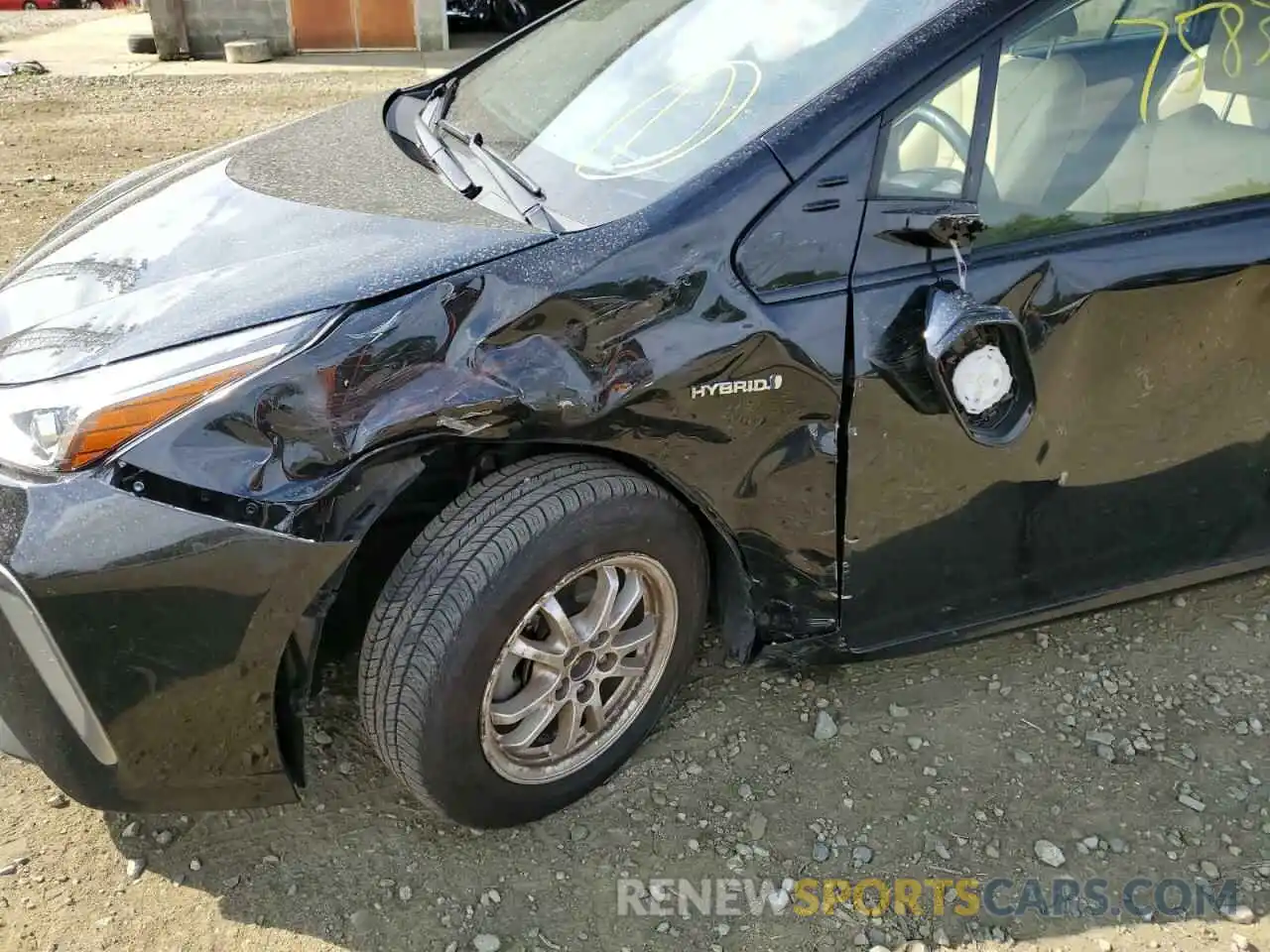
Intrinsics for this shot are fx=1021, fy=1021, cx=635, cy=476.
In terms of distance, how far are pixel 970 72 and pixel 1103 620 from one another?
62.3 inches

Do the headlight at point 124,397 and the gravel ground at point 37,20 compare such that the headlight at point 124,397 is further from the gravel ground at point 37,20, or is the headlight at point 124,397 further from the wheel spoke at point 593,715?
the gravel ground at point 37,20

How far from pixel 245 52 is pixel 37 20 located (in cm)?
875

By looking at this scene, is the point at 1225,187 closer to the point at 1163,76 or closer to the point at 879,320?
the point at 1163,76

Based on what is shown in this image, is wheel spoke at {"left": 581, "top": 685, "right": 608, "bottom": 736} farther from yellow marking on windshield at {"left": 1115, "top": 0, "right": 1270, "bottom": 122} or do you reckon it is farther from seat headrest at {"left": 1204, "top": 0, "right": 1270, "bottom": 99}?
seat headrest at {"left": 1204, "top": 0, "right": 1270, "bottom": 99}

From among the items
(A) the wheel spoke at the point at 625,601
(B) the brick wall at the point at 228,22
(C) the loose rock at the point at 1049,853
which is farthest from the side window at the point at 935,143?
(B) the brick wall at the point at 228,22

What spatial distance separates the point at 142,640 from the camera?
1666mm

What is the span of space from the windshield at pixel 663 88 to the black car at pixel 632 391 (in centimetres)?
1

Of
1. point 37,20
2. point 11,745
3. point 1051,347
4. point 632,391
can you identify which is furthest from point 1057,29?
point 37,20

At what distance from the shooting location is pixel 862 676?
8.46 ft

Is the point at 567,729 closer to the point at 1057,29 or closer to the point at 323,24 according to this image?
the point at 1057,29

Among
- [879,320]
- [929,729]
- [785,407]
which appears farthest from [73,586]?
[929,729]

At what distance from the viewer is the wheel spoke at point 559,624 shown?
1936mm

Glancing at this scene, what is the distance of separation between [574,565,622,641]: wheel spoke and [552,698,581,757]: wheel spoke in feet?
0.57

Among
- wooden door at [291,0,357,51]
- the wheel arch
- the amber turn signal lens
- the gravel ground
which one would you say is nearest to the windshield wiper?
the wheel arch
